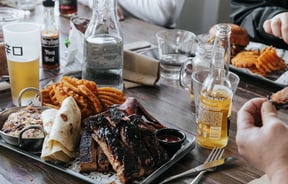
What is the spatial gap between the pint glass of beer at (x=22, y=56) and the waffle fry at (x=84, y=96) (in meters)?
0.07

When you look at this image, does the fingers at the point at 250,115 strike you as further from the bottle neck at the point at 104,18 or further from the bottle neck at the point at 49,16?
the bottle neck at the point at 49,16

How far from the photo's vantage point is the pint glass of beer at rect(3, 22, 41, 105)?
1289mm

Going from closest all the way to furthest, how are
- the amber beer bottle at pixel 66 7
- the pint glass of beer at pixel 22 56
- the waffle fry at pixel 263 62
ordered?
the pint glass of beer at pixel 22 56 → the waffle fry at pixel 263 62 → the amber beer bottle at pixel 66 7

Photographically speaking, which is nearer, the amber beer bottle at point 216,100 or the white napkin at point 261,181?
the white napkin at point 261,181

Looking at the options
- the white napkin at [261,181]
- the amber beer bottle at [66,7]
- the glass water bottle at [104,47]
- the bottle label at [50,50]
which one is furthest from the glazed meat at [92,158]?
the amber beer bottle at [66,7]

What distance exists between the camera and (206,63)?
142cm

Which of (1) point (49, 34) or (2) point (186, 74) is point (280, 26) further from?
(1) point (49, 34)

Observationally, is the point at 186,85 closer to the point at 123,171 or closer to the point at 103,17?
the point at 103,17

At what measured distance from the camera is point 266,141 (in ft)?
3.11

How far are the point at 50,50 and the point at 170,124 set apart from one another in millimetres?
492

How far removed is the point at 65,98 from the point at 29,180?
27 centimetres

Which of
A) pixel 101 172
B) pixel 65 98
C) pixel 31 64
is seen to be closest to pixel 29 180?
pixel 101 172

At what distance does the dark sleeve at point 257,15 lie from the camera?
2188mm

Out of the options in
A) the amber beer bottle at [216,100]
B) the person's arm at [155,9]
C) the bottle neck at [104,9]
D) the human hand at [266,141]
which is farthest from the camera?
the person's arm at [155,9]
